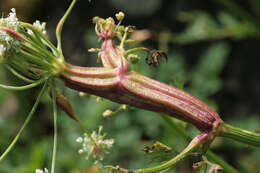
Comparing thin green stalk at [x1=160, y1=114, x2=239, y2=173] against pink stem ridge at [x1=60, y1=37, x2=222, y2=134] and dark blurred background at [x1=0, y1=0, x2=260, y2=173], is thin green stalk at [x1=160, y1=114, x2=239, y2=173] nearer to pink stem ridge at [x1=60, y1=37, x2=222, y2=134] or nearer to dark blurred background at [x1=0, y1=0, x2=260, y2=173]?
dark blurred background at [x1=0, y1=0, x2=260, y2=173]

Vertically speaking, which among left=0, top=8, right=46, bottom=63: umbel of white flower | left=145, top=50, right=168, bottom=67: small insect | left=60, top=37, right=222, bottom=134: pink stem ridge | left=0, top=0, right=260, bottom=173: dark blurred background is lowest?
left=0, top=0, right=260, bottom=173: dark blurred background

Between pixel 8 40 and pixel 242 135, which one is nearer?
pixel 8 40

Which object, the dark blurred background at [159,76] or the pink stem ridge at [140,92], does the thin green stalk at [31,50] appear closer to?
the pink stem ridge at [140,92]

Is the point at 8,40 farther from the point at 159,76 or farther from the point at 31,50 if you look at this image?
the point at 159,76

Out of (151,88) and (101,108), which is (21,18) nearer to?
(101,108)

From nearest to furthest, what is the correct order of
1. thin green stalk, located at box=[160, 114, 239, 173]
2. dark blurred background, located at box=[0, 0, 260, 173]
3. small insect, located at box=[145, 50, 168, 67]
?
small insect, located at box=[145, 50, 168, 67] < thin green stalk, located at box=[160, 114, 239, 173] < dark blurred background, located at box=[0, 0, 260, 173]

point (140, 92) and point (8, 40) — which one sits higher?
point (8, 40)

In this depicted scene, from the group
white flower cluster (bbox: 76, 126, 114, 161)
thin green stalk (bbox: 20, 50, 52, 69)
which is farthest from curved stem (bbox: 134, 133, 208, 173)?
thin green stalk (bbox: 20, 50, 52, 69)

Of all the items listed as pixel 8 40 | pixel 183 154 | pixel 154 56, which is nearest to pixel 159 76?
pixel 154 56


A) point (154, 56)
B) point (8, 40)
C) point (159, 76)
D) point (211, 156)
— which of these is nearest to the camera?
point (8, 40)

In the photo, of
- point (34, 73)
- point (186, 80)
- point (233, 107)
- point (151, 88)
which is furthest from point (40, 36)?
point (233, 107)
